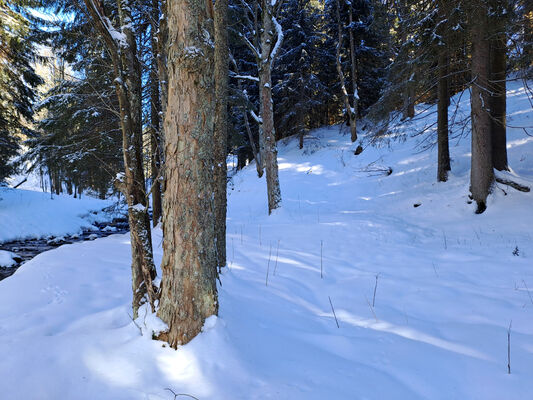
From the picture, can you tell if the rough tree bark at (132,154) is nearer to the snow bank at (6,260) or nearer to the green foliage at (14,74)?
the snow bank at (6,260)

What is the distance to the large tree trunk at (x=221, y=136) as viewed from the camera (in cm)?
Result: 394

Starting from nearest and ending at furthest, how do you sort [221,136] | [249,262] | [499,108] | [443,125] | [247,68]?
A: [221,136]
[249,262]
[499,108]
[443,125]
[247,68]

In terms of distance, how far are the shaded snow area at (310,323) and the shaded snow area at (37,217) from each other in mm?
9182

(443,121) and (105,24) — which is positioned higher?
(443,121)

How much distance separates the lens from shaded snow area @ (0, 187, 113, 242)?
38.4ft

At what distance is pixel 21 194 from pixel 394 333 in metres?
→ 21.5

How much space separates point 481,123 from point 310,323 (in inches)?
296

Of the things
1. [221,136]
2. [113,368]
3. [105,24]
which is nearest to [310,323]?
[113,368]

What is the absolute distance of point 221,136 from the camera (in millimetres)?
3986

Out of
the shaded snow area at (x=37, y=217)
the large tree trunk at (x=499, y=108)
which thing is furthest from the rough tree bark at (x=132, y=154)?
the shaded snow area at (x=37, y=217)

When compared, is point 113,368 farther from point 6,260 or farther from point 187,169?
point 6,260

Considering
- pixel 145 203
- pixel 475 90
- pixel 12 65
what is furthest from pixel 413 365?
pixel 12 65

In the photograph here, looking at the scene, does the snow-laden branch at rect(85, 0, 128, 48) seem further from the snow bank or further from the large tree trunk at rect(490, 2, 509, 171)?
the large tree trunk at rect(490, 2, 509, 171)

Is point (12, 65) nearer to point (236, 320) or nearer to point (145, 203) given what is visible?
point (145, 203)
